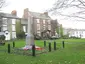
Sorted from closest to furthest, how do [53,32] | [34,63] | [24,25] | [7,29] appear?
[34,63] → [7,29] → [24,25] → [53,32]

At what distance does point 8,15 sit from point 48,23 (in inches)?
781

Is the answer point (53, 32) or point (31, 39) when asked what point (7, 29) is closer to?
point (53, 32)

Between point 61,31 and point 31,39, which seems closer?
point 31,39

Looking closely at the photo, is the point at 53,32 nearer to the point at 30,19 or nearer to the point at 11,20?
the point at 11,20

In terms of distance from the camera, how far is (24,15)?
255ft

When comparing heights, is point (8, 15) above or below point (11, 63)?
above

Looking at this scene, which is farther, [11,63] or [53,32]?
[53,32]

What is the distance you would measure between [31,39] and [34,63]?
38.3ft

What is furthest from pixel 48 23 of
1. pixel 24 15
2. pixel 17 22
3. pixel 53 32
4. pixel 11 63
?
pixel 11 63

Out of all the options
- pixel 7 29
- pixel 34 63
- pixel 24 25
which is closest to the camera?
pixel 34 63

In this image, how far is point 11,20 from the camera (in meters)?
69.2

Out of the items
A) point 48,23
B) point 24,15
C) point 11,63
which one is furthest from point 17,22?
point 11,63

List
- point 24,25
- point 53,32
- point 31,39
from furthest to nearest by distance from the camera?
1. point 53,32
2. point 24,25
3. point 31,39

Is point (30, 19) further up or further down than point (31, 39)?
further up
